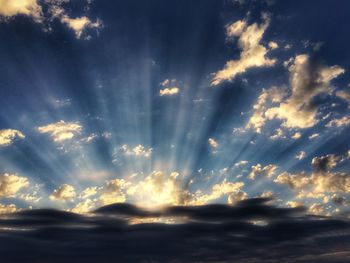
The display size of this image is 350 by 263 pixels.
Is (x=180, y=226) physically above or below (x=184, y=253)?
above

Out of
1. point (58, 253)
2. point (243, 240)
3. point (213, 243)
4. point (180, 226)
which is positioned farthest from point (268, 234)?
point (58, 253)

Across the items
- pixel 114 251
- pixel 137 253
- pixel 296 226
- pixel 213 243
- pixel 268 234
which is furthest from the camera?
pixel 137 253

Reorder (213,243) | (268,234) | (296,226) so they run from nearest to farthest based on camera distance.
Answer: (296,226) → (268,234) → (213,243)

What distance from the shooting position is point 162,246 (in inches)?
3829

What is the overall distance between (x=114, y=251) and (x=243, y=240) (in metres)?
43.0

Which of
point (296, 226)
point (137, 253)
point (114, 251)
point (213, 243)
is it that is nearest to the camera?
point (296, 226)

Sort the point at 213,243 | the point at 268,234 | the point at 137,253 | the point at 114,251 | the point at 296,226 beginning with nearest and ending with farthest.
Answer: the point at 296,226
the point at 268,234
the point at 213,243
the point at 114,251
the point at 137,253

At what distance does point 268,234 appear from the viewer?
8656cm

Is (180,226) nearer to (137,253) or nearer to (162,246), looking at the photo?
(162,246)

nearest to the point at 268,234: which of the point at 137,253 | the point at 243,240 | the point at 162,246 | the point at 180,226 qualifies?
the point at 243,240

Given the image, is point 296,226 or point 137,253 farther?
point 137,253

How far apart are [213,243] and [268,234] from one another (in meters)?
17.1

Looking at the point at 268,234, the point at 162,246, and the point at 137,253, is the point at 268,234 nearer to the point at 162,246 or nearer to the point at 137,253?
the point at 162,246

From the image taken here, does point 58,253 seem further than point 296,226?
Yes
